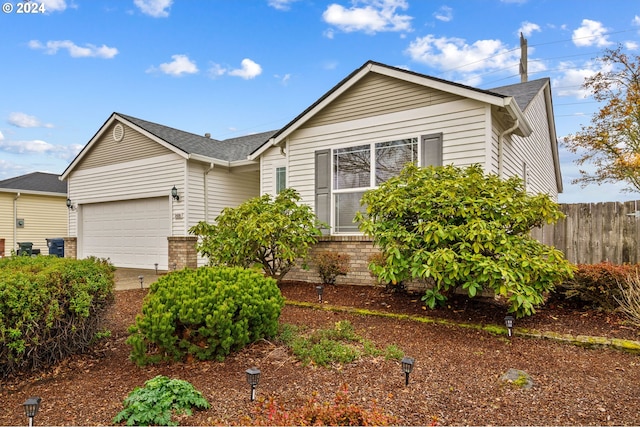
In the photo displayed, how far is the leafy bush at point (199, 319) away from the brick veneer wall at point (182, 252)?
6.94m

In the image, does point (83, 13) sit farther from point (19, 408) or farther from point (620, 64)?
point (620, 64)

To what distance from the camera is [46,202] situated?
19.1 meters

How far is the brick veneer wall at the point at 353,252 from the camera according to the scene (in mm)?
7566

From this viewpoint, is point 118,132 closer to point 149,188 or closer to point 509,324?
point 149,188

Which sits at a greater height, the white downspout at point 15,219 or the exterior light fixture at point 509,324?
the white downspout at point 15,219

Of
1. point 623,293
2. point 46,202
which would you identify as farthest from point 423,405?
point 46,202

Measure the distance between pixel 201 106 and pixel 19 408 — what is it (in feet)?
39.0

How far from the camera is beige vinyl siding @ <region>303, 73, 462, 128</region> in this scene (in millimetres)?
7512

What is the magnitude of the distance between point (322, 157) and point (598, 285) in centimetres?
548

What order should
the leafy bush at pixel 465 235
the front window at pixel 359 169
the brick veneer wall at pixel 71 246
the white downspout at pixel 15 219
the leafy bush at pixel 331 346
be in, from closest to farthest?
1. the leafy bush at pixel 331 346
2. the leafy bush at pixel 465 235
3. the front window at pixel 359 169
4. the brick veneer wall at pixel 71 246
5. the white downspout at pixel 15 219

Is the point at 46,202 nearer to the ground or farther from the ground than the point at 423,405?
farther from the ground

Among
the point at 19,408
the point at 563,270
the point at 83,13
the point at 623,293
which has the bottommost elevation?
the point at 19,408

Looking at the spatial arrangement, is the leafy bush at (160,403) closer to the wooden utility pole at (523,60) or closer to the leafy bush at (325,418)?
the leafy bush at (325,418)

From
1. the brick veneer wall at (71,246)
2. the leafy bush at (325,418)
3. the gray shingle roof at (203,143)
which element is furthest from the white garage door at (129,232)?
the leafy bush at (325,418)
